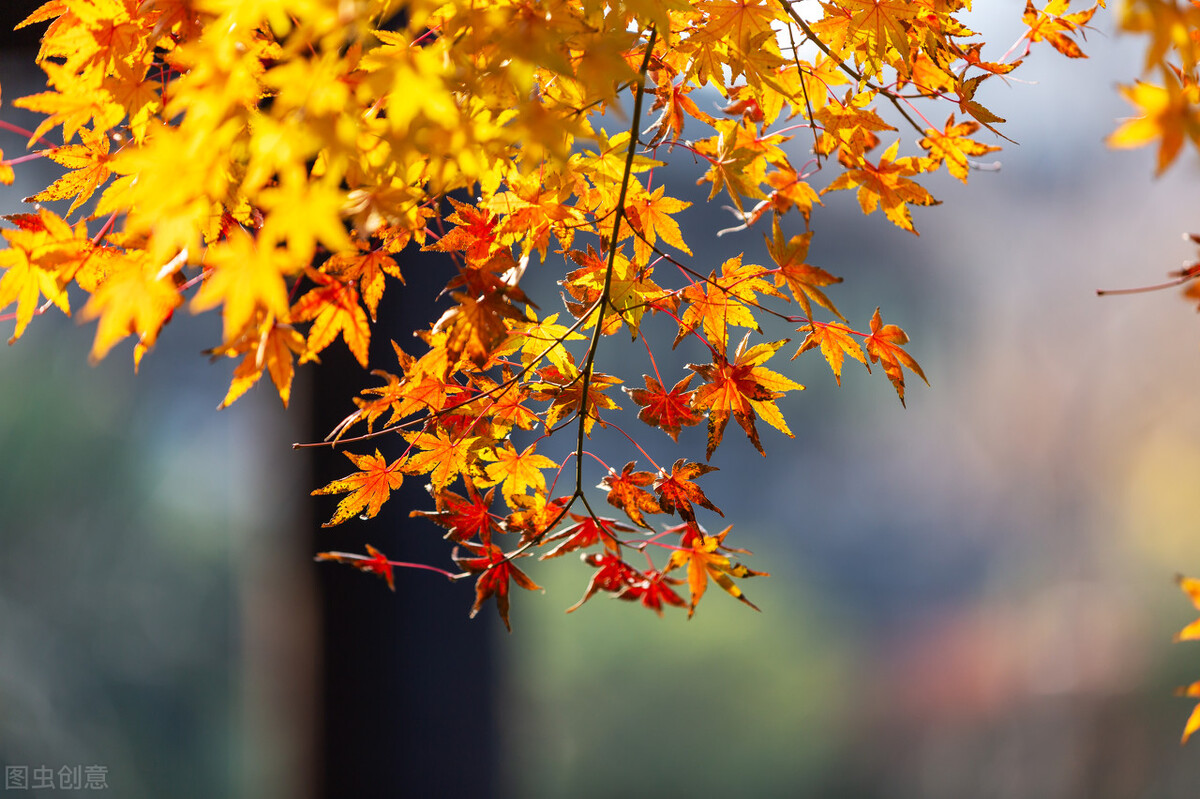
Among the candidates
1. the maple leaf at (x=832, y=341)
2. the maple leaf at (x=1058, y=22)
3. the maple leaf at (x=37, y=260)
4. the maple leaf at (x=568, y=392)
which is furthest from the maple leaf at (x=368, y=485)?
the maple leaf at (x=1058, y=22)

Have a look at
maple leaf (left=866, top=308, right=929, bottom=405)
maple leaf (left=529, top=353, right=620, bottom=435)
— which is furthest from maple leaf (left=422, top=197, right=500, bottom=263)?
maple leaf (left=866, top=308, right=929, bottom=405)

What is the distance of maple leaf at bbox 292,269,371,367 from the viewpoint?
512mm

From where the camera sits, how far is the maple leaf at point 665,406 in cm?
65

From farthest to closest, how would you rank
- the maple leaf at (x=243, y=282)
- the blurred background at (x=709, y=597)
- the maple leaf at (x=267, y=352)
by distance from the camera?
the blurred background at (x=709, y=597), the maple leaf at (x=267, y=352), the maple leaf at (x=243, y=282)

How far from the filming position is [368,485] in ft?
2.16

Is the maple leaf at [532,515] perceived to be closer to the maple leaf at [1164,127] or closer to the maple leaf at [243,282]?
the maple leaf at [243,282]

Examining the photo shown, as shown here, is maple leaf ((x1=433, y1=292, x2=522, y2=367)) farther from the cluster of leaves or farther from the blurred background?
the blurred background

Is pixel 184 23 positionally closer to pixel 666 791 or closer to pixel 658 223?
pixel 658 223

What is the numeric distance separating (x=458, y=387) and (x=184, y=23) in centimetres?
31

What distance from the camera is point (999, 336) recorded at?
221 centimetres

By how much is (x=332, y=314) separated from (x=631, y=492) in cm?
27

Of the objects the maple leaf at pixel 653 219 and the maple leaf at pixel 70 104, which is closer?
the maple leaf at pixel 70 104

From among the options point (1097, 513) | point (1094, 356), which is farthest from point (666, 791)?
point (1094, 356)

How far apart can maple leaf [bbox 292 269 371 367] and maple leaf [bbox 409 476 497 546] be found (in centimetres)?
16
